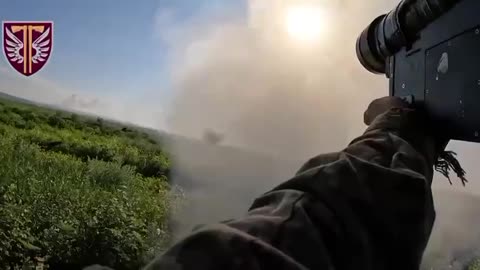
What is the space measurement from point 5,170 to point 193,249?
5.87 feet

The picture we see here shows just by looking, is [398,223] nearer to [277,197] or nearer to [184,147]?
[277,197]

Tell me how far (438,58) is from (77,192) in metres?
1.67

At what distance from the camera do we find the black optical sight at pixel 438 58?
0.44 meters

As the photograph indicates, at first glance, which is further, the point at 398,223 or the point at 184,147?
the point at 184,147

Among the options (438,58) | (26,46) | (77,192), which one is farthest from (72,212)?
(438,58)

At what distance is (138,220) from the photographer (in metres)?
1.99

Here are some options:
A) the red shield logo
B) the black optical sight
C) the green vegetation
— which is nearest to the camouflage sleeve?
the black optical sight

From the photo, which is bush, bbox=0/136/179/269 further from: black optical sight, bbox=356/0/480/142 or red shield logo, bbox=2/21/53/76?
black optical sight, bbox=356/0/480/142

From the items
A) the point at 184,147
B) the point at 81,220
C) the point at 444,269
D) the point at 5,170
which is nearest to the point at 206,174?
the point at 184,147

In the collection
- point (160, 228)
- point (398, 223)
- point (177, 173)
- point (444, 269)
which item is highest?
point (398, 223)

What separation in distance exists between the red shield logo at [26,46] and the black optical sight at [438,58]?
1.44m

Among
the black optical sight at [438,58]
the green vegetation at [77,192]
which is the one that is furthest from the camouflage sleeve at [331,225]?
the green vegetation at [77,192]

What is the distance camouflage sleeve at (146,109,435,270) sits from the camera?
218 mm

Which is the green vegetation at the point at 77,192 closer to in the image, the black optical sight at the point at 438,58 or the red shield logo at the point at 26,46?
the red shield logo at the point at 26,46
